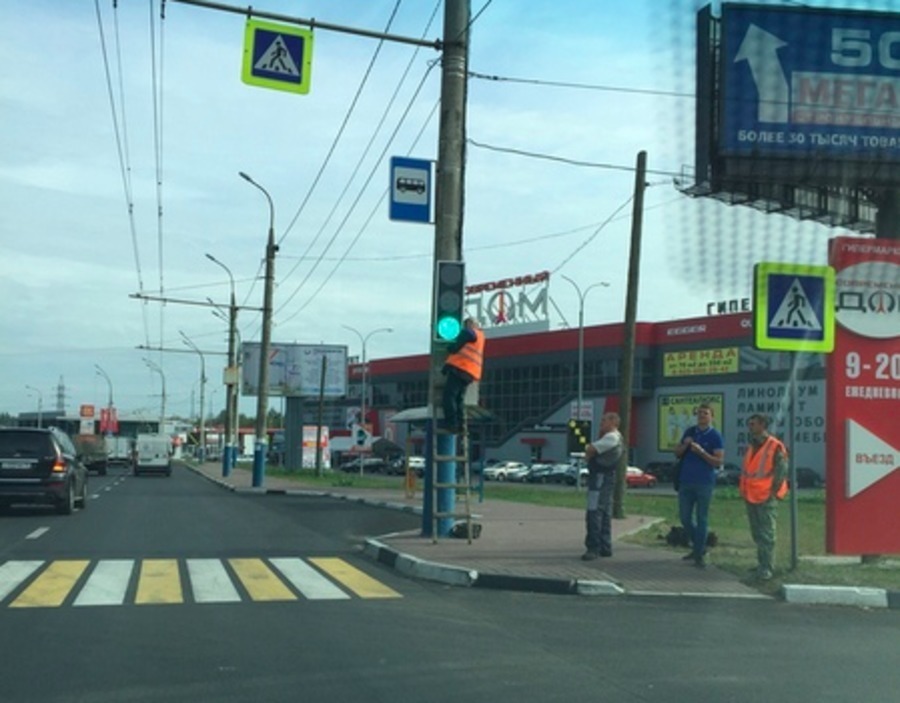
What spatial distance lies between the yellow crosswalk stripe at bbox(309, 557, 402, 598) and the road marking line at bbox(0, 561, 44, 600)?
10.5ft

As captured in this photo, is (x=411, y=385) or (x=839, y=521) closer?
(x=839, y=521)

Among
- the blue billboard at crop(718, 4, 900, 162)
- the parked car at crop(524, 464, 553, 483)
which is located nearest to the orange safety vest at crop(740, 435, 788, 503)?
the blue billboard at crop(718, 4, 900, 162)

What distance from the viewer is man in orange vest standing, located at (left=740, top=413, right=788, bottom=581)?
463 inches

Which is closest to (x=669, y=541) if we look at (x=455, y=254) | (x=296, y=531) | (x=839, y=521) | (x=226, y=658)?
(x=839, y=521)

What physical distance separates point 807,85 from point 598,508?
23.8 feet

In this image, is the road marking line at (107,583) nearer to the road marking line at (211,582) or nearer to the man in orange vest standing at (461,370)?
the road marking line at (211,582)

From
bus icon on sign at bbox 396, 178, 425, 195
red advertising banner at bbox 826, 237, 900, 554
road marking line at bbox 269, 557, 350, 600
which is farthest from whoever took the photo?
bus icon on sign at bbox 396, 178, 425, 195

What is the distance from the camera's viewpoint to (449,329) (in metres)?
15.3

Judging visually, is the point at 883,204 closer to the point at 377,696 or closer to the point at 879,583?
the point at 879,583

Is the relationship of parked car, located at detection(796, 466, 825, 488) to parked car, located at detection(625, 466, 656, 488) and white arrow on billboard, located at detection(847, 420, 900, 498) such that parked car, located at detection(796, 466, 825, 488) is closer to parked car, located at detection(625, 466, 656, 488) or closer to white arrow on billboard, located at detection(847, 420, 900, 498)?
parked car, located at detection(625, 466, 656, 488)

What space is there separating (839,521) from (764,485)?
5.99 feet

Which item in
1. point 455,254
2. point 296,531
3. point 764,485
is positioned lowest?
point 296,531

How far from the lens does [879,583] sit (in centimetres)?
1173

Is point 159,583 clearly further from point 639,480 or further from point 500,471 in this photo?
point 500,471
